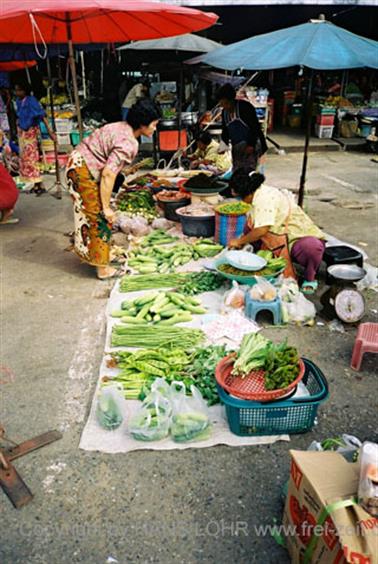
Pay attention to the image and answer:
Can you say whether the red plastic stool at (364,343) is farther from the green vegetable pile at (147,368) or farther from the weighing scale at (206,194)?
the weighing scale at (206,194)

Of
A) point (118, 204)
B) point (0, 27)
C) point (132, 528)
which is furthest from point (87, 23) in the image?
point (132, 528)

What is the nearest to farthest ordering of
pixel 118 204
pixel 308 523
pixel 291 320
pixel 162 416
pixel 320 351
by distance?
pixel 308 523 < pixel 162 416 < pixel 320 351 < pixel 291 320 < pixel 118 204

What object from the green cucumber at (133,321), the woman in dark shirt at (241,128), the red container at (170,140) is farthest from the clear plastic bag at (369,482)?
the red container at (170,140)

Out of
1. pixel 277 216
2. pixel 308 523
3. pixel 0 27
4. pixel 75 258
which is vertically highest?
pixel 0 27

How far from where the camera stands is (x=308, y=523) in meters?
1.94

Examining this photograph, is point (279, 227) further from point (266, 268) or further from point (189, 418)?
point (189, 418)

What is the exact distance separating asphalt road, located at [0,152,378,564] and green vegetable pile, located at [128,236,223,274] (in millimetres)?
685

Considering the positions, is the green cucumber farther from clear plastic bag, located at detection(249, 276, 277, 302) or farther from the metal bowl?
the metal bowl

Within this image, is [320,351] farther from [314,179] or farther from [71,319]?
[314,179]

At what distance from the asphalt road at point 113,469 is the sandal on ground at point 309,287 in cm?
54

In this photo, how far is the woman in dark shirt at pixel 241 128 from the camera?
627cm

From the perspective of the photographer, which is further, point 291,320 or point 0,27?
Result: point 0,27

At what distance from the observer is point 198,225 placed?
575cm

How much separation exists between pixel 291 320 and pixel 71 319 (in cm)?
201
